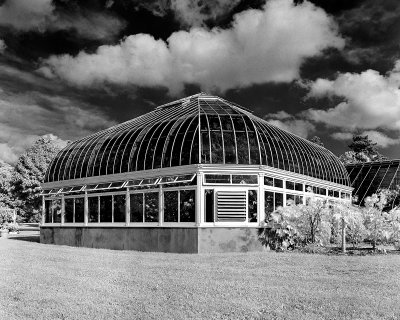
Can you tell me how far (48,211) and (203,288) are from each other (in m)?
23.4

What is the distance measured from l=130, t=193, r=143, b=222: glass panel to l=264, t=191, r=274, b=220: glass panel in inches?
261

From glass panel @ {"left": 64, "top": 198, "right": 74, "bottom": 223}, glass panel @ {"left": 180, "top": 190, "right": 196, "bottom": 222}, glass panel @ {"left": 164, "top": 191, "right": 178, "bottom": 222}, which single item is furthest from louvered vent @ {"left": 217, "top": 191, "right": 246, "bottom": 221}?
glass panel @ {"left": 64, "top": 198, "right": 74, "bottom": 223}

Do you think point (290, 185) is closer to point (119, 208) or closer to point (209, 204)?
point (209, 204)

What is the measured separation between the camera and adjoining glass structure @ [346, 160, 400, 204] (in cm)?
3697

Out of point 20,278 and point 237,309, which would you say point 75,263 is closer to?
point 20,278

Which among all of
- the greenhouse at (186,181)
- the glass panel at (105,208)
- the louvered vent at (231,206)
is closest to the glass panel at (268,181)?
the greenhouse at (186,181)

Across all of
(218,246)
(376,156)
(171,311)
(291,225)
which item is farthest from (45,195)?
(376,156)

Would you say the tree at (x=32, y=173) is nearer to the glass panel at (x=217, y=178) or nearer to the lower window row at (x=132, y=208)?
the lower window row at (x=132, y=208)

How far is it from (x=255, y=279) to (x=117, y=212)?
47.9 feet

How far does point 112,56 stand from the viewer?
66.4ft

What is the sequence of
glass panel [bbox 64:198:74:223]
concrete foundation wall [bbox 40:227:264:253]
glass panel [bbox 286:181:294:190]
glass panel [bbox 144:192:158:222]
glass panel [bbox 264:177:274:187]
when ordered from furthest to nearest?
1. glass panel [bbox 64:198:74:223]
2. glass panel [bbox 286:181:294:190]
3. glass panel [bbox 144:192:158:222]
4. glass panel [bbox 264:177:274:187]
5. concrete foundation wall [bbox 40:227:264:253]

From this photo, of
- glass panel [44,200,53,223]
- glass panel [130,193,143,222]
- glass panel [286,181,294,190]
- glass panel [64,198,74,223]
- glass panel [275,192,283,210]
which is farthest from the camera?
glass panel [44,200,53,223]

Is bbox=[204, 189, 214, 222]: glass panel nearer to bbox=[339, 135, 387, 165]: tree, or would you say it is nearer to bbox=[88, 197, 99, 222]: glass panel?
bbox=[88, 197, 99, 222]: glass panel

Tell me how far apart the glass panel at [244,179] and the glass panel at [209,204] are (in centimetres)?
131
